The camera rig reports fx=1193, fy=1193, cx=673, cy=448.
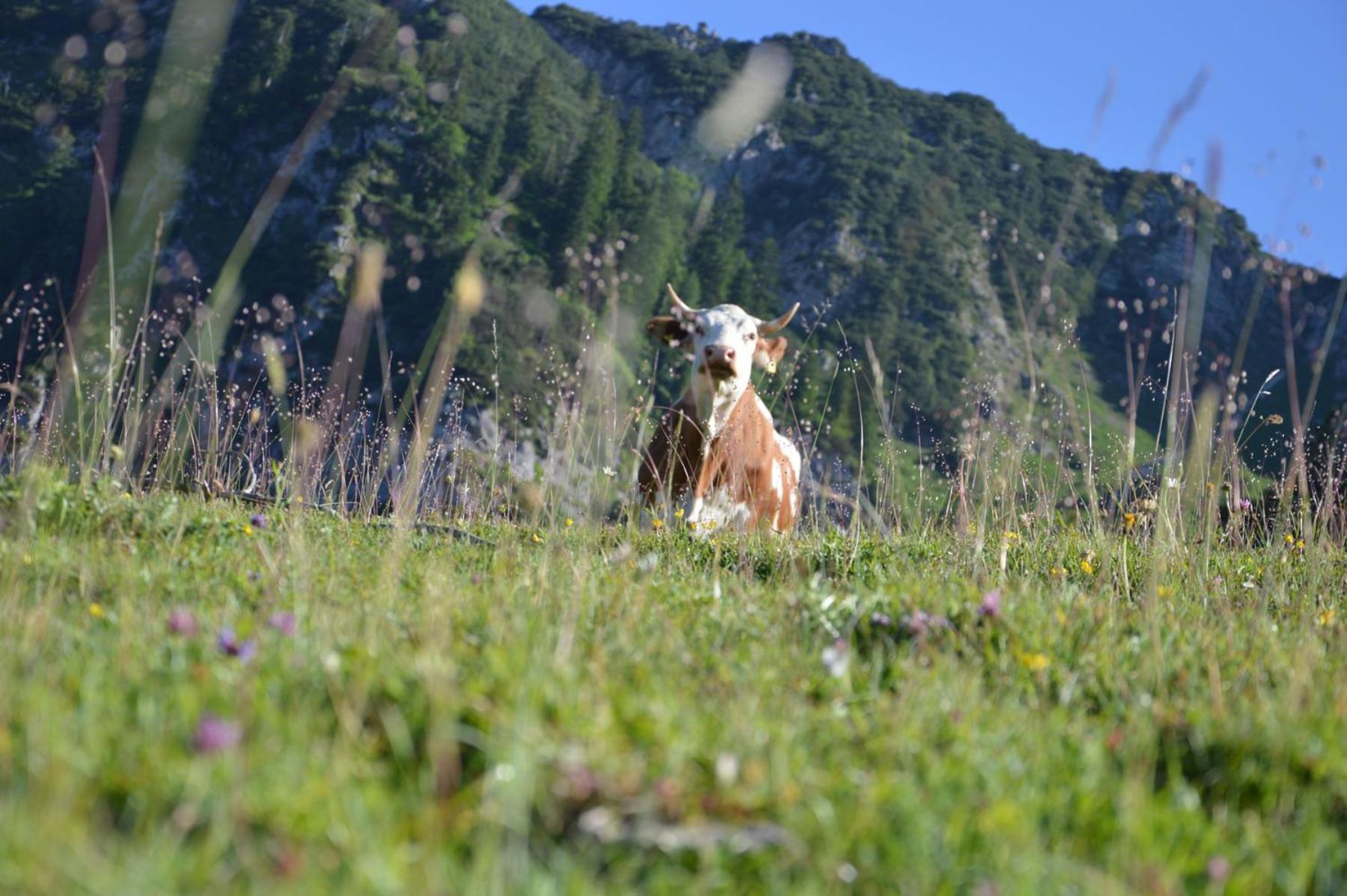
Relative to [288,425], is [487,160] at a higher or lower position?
higher

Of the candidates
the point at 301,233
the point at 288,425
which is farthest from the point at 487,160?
the point at 288,425

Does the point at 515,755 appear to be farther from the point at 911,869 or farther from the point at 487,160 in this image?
the point at 487,160

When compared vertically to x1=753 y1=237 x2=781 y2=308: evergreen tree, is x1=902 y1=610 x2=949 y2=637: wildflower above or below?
below

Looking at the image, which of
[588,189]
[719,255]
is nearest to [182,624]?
[588,189]

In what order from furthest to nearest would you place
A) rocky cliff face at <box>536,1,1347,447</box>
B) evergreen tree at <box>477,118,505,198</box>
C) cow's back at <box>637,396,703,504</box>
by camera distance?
rocky cliff face at <box>536,1,1347,447</box>
evergreen tree at <box>477,118,505,198</box>
cow's back at <box>637,396,703,504</box>

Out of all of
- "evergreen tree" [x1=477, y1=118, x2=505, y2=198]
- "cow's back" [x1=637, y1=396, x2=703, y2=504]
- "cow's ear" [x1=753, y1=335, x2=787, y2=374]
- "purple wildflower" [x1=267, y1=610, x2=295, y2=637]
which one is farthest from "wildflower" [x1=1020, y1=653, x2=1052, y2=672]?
"evergreen tree" [x1=477, y1=118, x2=505, y2=198]

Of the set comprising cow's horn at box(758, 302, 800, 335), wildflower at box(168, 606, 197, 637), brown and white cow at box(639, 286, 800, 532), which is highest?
cow's horn at box(758, 302, 800, 335)

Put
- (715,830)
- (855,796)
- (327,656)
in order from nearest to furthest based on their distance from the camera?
(715,830) < (855,796) < (327,656)

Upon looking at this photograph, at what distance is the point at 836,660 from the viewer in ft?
11.0

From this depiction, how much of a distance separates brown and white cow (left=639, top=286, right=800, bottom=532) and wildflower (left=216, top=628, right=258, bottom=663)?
19.0 feet

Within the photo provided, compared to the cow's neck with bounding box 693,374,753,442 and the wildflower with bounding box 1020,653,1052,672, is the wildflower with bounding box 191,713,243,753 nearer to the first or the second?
the wildflower with bounding box 1020,653,1052,672

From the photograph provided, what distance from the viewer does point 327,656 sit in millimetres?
2840

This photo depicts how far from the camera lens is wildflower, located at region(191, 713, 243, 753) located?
222cm

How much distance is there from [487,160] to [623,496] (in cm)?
9430
